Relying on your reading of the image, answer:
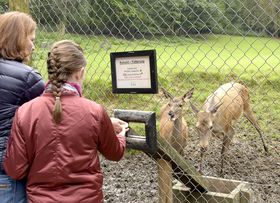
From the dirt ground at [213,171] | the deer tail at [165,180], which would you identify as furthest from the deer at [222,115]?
the deer tail at [165,180]

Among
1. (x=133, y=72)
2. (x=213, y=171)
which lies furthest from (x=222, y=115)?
(x=133, y=72)

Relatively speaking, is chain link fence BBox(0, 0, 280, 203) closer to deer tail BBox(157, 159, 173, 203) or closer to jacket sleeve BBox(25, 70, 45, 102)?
deer tail BBox(157, 159, 173, 203)

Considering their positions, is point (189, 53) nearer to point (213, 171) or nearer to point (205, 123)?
point (205, 123)

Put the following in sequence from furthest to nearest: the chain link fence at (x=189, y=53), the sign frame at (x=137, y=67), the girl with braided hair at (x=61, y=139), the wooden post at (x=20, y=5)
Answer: the wooden post at (x=20, y=5), the chain link fence at (x=189, y=53), the sign frame at (x=137, y=67), the girl with braided hair at (x=61, y=139)

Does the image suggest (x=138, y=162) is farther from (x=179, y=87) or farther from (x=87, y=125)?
(x=87, y=125)

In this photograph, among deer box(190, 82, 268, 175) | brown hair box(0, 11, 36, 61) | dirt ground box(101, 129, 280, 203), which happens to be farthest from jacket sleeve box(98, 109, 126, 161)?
deer box(190, 82, 268, 175)

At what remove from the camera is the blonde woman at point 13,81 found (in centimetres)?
251

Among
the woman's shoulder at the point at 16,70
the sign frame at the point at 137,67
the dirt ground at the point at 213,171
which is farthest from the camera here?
the dirt ground at the point at 213,171

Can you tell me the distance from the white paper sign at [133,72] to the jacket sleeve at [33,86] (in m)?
0.55

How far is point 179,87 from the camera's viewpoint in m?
9.90

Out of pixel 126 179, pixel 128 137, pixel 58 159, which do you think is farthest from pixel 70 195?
pixel 126 179

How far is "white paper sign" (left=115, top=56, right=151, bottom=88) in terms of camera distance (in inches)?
109

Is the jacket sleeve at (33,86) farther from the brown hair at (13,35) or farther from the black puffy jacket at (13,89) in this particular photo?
the brown hair at (13,35)

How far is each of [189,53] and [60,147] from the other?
471 centimetres
